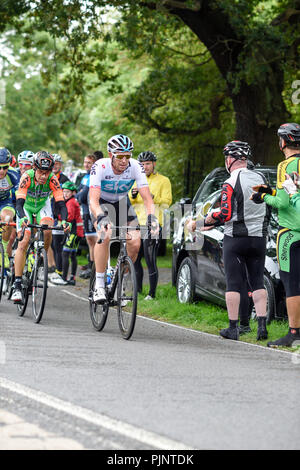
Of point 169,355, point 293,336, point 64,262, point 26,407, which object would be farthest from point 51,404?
point 64,262

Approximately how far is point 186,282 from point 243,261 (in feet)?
9.79

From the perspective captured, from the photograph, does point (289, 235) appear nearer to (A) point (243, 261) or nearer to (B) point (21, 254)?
(A) point (243, 261)

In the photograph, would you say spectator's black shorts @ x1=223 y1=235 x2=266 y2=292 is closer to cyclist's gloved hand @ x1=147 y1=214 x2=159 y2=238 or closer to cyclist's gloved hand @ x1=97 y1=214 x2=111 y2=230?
cyclist's gloved hand @ x1=147 y1=214 x2=159 y2=238

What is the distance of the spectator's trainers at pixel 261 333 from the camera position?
386 inches

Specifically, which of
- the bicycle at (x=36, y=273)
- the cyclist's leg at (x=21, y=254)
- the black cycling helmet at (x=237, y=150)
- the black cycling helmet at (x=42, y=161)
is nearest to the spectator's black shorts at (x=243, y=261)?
the black cycling helmet at (x=237, y=150)

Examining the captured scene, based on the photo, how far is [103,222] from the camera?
377 inches

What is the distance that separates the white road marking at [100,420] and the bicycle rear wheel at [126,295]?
9.23ft

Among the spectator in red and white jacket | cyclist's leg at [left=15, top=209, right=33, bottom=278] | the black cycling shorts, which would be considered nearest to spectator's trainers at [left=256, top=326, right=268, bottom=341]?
the black cycling shorts

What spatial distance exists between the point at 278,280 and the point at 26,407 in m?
4.76

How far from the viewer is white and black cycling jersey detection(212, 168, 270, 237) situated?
9805mm

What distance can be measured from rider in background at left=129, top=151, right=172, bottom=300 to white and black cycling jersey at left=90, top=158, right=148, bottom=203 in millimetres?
3251

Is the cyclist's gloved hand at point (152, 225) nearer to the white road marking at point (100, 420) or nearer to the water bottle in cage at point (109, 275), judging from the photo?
the water bottle in cage at point (109, 275)

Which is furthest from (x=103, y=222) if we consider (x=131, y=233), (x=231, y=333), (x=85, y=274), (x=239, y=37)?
(x=239, y=37)

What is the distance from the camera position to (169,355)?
8672 millimetres
